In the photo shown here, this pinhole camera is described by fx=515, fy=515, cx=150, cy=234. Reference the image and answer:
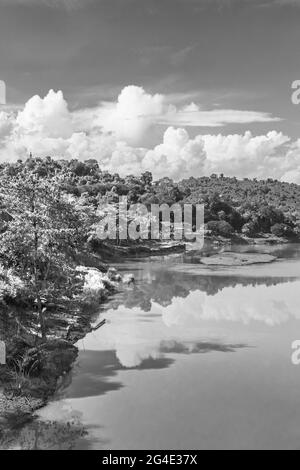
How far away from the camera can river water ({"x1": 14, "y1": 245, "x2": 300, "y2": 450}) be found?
67.8ft

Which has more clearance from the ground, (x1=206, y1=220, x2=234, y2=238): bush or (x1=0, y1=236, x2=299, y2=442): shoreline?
(x1=206, y1=220, x2=234, y2=238): bush

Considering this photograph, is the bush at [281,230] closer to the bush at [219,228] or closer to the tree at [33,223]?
the bush at [219,228]

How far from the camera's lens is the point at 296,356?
3081 cm

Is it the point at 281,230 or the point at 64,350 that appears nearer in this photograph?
the point at 64,350

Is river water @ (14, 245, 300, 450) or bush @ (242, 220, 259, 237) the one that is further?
bush @ (242, 220, 259, 237)

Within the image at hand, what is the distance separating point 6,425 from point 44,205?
1178 centimetres

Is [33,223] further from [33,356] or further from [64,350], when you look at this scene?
[64,350]

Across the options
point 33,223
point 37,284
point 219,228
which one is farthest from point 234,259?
point 33,223

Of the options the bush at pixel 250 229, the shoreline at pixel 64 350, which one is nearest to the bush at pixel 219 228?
the bush at pixel 250 229

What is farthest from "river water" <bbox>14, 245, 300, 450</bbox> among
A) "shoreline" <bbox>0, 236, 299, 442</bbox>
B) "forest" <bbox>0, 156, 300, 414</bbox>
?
"forest" <bbox>0, 156, 300, 414</bbox>

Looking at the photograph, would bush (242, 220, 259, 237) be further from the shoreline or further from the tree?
the tree

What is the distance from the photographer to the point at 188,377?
2722 cm
